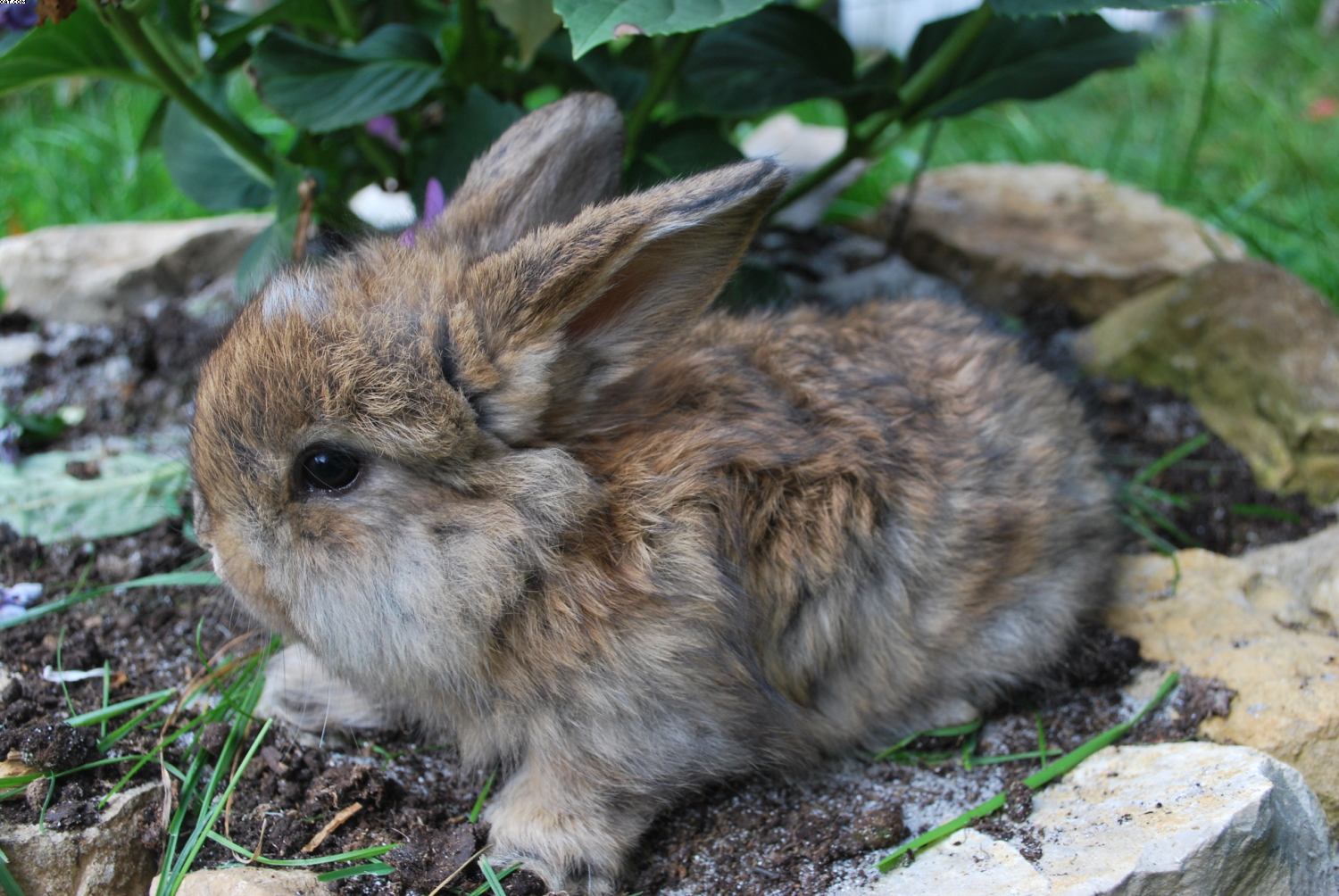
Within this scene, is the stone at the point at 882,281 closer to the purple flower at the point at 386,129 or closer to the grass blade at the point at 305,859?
the purple flower at the point at 386,129

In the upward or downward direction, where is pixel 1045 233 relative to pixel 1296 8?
downward

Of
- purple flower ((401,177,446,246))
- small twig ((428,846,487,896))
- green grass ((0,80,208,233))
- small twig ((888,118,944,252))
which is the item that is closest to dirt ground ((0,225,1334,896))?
small twig ((428,846,487,896))

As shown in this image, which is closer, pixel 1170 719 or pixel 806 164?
pixel 1170 719

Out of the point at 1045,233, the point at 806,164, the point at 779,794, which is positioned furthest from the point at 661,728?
the point at 806,164

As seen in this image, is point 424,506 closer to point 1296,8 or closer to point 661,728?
point 661,728

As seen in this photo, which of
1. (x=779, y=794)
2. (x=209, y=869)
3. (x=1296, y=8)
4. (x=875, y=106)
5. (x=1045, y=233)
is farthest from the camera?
(x=1296, y=8)

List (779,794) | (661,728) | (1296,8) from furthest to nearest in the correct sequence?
(1296,8) → (779,794) → (661,728)

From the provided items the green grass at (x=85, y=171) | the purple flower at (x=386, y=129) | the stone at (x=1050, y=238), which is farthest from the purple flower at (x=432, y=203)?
the green grass at (x=85, y=171)

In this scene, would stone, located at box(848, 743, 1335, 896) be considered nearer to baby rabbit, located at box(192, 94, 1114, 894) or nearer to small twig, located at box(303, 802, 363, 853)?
baby rabbit, located at box(192, 94, 1114, 894)

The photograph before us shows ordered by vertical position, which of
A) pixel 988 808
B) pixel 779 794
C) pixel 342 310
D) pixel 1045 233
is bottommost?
pixel 779 794
